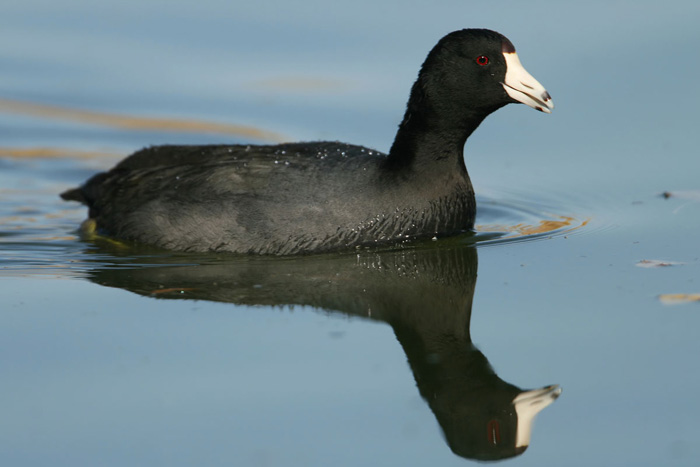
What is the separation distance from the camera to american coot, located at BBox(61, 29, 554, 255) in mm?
7492

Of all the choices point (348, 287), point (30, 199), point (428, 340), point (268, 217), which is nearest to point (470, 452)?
point (428, 340)

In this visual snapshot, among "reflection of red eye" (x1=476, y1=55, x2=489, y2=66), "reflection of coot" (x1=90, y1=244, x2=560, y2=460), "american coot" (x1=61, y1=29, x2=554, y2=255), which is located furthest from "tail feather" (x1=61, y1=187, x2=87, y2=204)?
"reflection of red eye" (x1=476, y1=55, x2=489, y2=66)

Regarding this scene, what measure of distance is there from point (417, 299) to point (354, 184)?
119cm

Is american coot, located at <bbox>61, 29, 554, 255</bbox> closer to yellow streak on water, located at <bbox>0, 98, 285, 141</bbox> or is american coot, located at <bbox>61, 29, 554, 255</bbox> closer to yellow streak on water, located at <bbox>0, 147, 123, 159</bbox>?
yellow streak on water, located at <bbox>0, 98, 285, 141</bbox>

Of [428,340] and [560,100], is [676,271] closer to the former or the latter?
[428,340]

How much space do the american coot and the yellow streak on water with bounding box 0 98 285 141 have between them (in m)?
2.51

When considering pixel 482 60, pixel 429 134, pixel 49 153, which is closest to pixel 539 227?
pixel 429 134

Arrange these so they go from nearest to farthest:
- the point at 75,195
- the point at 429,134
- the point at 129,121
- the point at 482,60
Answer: the point at 482,60 → the point at 429,134 → the point at 75,195 → the point at 129,121

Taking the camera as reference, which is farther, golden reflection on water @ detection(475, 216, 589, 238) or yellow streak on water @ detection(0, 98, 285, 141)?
yellow streak on water @ detection(0, 98, 285, 141)

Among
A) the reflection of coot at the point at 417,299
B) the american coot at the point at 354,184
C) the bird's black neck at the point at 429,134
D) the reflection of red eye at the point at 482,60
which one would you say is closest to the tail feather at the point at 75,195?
the american coot at the point at 354,184

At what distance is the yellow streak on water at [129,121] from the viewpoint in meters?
10.6

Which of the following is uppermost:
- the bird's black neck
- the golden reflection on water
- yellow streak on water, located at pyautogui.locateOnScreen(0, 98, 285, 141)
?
yellow streak on water, located at pyautogui.locateOnScreen(0, 98, 285, 141)

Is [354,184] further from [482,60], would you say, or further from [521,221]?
[521,221]

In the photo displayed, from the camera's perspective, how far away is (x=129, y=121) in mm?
11062
